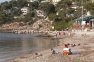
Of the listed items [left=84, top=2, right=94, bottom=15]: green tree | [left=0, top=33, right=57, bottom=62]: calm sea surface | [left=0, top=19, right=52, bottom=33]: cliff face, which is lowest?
[left=0, top=19, right=52, bottom=33]: cliff face

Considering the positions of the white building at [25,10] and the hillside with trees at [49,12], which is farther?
the white building at [25,10]

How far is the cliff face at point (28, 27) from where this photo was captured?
8628 cm

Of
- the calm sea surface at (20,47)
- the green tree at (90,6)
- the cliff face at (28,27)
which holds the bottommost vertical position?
the cliff face at (28,27)

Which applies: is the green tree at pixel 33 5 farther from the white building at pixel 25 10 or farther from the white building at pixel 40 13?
the white building at pixel 40 13

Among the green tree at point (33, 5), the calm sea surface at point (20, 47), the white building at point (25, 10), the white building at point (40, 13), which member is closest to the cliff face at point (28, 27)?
the white building at point (40, 13)

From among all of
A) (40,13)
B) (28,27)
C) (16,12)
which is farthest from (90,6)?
(16,12)

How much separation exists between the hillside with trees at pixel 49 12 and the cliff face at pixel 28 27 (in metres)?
2.62

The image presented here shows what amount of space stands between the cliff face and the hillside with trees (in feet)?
8.59

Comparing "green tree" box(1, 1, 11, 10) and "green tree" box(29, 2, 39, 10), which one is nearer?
"green tree" box(29, 2, 39, 10)

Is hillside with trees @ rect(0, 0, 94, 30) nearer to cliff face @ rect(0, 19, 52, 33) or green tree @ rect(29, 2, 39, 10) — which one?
green tree @ rect(29, 2, 39, 10)

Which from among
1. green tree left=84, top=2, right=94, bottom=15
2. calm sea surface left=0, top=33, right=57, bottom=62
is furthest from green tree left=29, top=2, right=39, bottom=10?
calm sea surface left=0, top=33, right=57, bottom=62

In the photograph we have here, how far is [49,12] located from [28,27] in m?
12.1

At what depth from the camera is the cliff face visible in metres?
86.3

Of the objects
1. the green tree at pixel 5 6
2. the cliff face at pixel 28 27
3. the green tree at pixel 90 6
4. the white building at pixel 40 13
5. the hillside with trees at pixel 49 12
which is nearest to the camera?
the green tree at pixel 90 6
